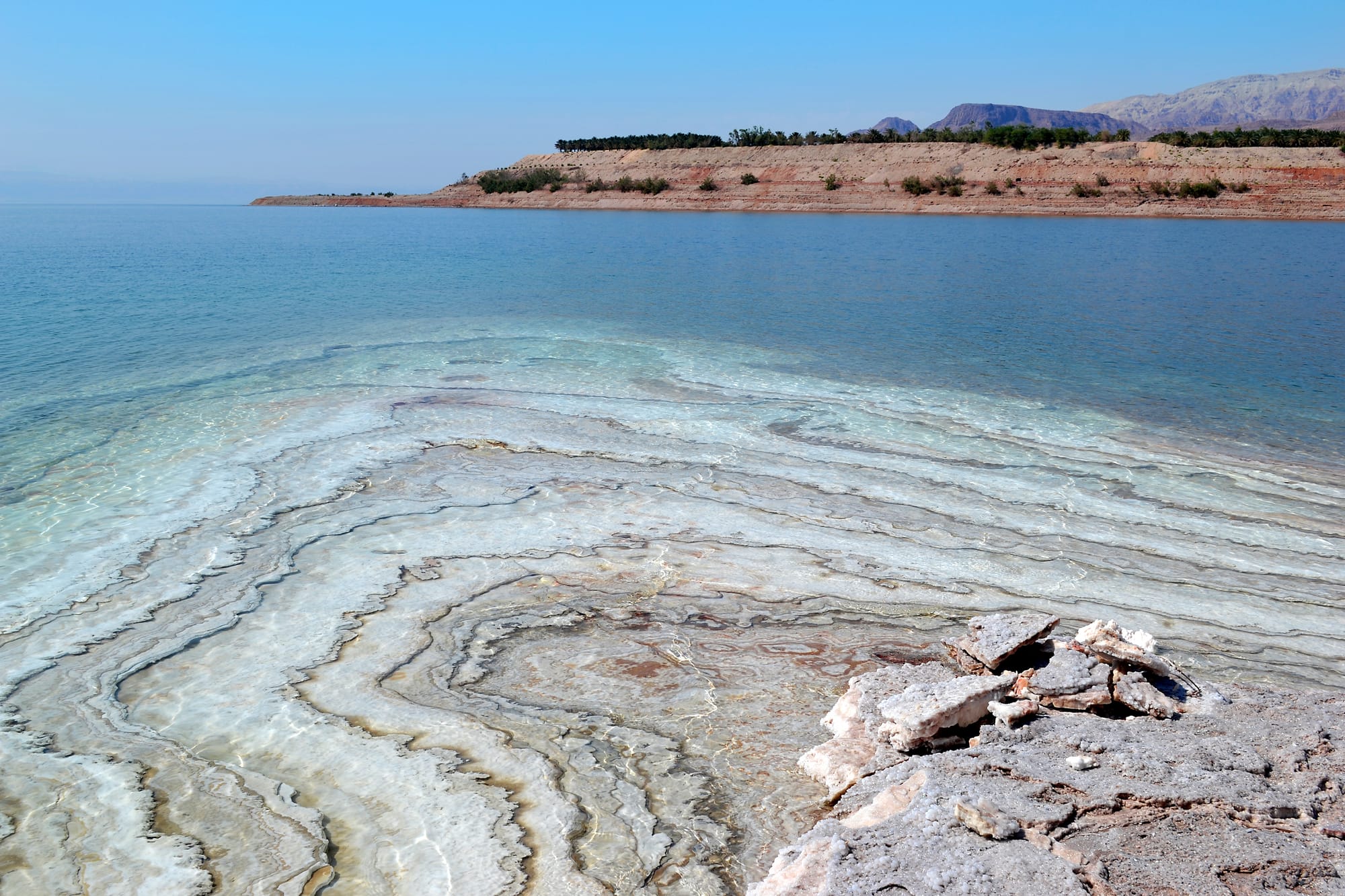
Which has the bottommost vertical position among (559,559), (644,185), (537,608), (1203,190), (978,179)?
(537,608)

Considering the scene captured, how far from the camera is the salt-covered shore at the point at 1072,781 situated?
3.33 metres

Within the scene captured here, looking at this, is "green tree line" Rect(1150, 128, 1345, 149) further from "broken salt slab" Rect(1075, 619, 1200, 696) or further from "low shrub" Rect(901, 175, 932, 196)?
"broken salt slab" Rect(1075, 619, 1200, 696)

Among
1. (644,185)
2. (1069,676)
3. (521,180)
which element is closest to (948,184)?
(644,185)

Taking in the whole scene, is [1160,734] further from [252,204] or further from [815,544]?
[252,204]

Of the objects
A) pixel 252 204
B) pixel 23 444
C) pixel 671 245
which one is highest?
pixel 252 204

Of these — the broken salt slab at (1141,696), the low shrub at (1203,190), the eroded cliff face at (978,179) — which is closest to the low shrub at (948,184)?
the eroded cliff face at (978,179)

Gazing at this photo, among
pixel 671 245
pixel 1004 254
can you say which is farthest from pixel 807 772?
pixel 671 245

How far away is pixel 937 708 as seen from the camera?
14.8 ft

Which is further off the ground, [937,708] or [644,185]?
[644,185]

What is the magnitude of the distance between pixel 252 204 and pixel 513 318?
5230 inches

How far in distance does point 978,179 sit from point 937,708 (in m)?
64.8

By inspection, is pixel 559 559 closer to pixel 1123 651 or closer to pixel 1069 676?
pixel 1069 676

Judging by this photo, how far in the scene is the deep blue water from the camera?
14422 mm

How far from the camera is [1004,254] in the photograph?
113 ft
